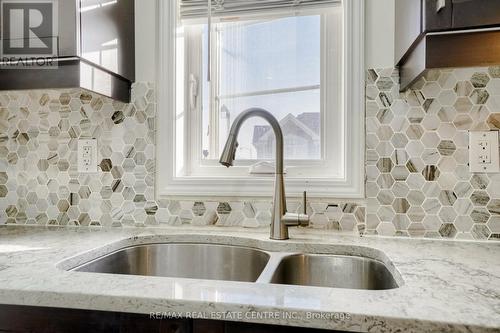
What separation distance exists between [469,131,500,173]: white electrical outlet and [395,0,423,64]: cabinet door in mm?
346

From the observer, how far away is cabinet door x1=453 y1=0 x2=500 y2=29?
0.80m

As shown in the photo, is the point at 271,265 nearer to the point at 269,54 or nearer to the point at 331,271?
the point at 331,271

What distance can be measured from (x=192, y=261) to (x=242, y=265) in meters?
0.18

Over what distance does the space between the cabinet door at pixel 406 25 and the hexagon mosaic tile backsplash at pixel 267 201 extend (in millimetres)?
112

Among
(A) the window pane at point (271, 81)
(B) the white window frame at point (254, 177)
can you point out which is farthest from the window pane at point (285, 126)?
(B) the white window frame at point (254, 177)

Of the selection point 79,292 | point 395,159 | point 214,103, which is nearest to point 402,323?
point 79,292

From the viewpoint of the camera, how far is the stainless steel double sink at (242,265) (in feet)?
3.26

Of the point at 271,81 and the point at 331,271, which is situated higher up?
the point at 271,81

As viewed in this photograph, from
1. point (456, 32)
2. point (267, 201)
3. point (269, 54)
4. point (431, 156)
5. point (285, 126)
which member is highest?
point (269, 54)

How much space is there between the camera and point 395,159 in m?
1.16

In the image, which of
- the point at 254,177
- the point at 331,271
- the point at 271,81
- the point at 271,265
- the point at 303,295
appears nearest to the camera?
the point at 303,295

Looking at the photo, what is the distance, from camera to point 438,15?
0.82 metres

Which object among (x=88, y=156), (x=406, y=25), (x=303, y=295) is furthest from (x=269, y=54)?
(x=303, y=295)

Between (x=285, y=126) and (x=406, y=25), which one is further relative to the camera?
(x=285, y=126)
